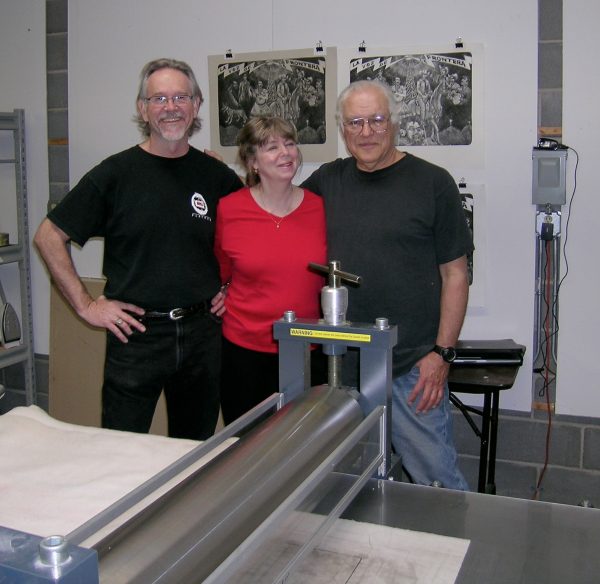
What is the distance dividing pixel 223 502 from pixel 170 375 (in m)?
1.21

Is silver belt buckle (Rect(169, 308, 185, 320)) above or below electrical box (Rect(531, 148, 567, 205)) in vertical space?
below

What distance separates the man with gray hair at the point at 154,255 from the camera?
6.08ft

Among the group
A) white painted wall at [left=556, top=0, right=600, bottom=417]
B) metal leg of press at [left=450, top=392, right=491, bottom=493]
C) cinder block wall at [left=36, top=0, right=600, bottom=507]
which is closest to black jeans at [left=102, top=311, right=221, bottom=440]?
metal leg of press at [left=450, top=392, right=491, bottom=493]

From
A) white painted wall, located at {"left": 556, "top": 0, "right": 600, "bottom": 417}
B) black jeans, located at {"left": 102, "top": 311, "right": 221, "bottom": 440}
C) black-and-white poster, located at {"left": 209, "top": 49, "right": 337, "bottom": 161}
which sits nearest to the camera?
black jeans, located at {"left": 102, "top": 311, "right": 221, "bottom": 440}

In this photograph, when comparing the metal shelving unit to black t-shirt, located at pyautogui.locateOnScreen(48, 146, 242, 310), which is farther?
the metal shelving unit

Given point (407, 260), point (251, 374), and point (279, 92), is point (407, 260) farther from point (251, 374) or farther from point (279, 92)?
point (279, 92)

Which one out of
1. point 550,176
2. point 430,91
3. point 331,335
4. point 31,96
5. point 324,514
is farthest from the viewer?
point 31,96

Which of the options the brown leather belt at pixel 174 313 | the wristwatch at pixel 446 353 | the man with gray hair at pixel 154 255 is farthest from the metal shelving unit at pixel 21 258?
the wristwatch at pixel 446 353

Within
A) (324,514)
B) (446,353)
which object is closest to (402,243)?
(446,353)

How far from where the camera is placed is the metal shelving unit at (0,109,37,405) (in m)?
3.04

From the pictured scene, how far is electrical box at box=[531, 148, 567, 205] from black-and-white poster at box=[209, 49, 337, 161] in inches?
29.0

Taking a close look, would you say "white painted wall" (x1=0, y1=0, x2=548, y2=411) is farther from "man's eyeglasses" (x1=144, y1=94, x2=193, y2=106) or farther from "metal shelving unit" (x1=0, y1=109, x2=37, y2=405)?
"man's eyeglasses" (x1=144, y1=94, x2=193, y2=106)

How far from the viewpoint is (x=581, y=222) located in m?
2.40

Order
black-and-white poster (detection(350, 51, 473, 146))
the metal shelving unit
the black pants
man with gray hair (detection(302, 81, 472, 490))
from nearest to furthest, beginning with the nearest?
man with gray hair (detection(302, 81, 472, 490)), the black pants, black-and-white poster (detection(350, 51, 473, 146)), the metal shelving unit
